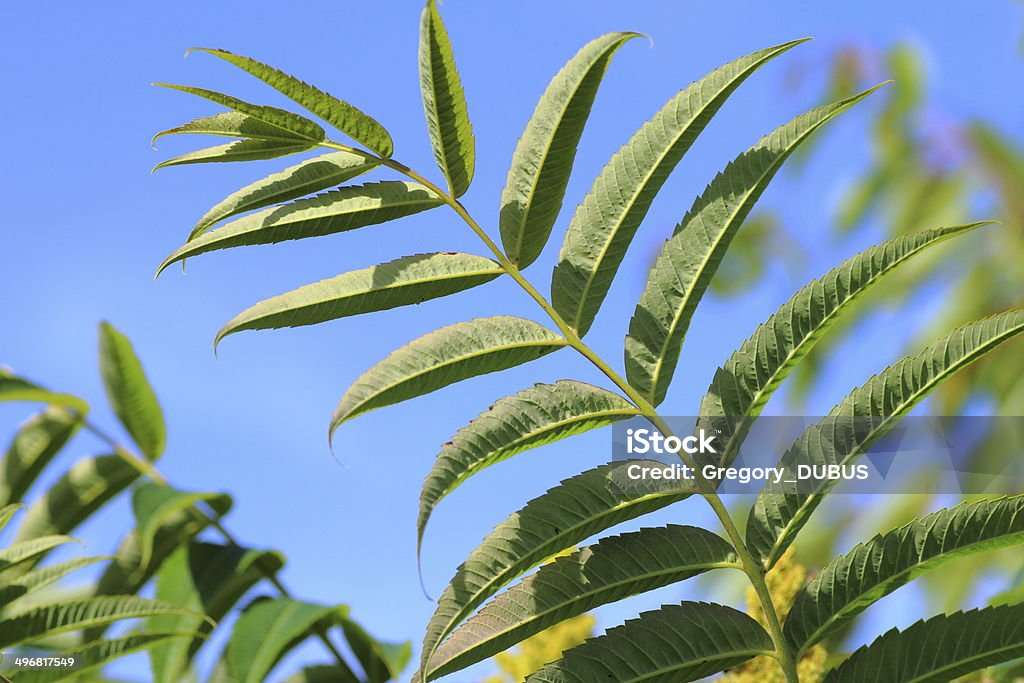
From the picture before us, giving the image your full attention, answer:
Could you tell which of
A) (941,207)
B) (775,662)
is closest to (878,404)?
(775,662)

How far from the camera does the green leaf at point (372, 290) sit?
3.13 ft

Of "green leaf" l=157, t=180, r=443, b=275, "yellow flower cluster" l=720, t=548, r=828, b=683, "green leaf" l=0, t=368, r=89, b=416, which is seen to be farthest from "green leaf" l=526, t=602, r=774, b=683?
"green leaf" l=0, t=368, r=89, b=416

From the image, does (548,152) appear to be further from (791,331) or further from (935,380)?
(935,380)

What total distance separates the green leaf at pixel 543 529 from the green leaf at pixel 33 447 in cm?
222

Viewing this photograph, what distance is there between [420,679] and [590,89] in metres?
0.65

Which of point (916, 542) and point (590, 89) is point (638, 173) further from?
point (916, 542)

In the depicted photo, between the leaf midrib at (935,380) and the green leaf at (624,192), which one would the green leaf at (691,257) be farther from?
the leaf midrib at (935,380)

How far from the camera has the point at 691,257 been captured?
1.01 metres

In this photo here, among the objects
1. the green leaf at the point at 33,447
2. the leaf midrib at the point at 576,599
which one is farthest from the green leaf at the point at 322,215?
the green leaf at the point at 33,447

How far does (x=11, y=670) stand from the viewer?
1677mm

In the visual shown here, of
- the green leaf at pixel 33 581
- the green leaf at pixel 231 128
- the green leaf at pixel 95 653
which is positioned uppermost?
the green leaf at pixel 231 128

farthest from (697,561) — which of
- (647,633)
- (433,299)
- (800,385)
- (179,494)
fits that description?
(800,385)

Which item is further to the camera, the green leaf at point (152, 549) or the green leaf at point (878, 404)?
the green leaf at point (152, 549)

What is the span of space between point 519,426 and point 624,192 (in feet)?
0.97
